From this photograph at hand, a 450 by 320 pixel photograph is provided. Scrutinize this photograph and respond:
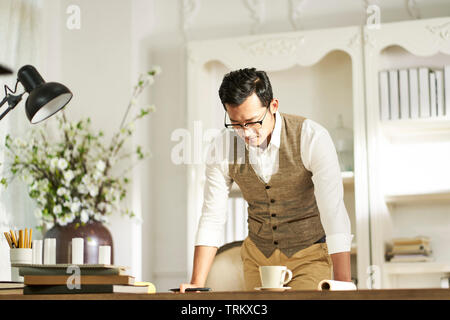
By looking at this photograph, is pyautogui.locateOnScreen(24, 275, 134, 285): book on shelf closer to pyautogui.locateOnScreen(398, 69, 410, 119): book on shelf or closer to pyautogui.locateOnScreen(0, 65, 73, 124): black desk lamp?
pyautogui.locateOnScreen(0, 65, 73, 124): black desk lamp

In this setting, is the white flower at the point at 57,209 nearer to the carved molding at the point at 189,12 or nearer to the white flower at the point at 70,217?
the white flower at the point at 70,217

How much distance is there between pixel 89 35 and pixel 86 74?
225 mm

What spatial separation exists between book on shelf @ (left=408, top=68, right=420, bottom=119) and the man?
1.31 meters

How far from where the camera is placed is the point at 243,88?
→ 1.95m

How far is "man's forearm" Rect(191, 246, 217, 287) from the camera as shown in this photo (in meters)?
1.92

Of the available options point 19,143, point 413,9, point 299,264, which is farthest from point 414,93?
point 19,143

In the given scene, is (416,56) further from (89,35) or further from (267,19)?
(89,35)

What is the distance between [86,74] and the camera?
373cm

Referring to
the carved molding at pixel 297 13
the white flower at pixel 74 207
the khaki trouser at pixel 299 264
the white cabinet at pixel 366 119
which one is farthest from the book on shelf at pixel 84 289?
the carved molding at pixel 297 13

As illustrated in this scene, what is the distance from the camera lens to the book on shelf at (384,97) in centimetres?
332

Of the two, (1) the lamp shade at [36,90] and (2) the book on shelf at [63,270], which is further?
(1) the lamp shade at [36,90]

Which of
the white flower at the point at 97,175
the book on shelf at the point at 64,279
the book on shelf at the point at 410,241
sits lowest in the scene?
the book on shelf at the point at 64,279

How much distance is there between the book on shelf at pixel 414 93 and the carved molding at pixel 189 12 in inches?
51.1

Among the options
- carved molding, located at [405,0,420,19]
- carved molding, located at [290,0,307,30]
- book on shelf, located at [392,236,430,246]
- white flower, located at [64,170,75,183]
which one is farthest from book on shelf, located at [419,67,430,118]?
white flower, located at [64,170,75,183]
